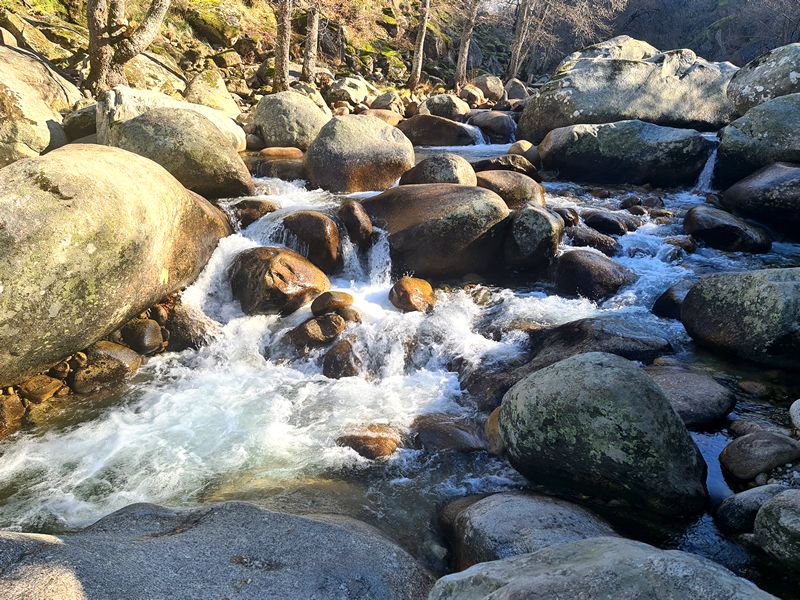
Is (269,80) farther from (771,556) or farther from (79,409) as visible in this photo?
(771,556)

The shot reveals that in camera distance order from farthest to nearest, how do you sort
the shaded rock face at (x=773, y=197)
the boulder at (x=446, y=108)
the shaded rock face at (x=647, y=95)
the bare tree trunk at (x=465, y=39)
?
the bare tree trunk at (x=465, y=39) → the boulder at (x=446, y=108) → the shaded rock face at (x=647, y=95) → the shaded rock face at (x=773, y=197)

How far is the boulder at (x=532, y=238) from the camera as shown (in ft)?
31.3

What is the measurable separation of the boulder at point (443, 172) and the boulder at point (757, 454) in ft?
23.7

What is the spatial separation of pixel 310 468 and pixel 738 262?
8.64m

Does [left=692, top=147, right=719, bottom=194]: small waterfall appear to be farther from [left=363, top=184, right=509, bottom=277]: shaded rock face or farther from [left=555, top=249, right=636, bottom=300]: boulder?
[left=363, top=184, right=509, bottom=277]: shaded rock face

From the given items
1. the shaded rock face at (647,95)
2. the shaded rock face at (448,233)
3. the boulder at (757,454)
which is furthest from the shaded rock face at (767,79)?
the boulder at (757,454)

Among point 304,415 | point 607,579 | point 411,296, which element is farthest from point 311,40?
point 607,579

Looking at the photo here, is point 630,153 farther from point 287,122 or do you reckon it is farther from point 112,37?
point 112,37

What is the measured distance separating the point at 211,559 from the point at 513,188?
968cm

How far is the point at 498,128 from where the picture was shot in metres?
19.4

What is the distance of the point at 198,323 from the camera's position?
26.3 ft

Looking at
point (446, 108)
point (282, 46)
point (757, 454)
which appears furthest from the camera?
point (446, 108)

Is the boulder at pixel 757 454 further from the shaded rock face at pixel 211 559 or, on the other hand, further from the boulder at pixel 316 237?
the boulder at pixel 316 237

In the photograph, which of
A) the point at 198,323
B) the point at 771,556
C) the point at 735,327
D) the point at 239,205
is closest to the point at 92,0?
the point at 239,205
